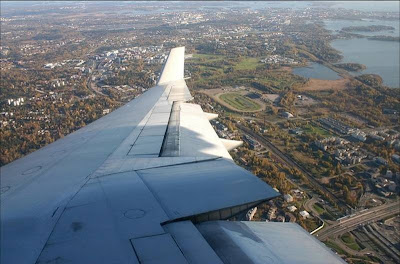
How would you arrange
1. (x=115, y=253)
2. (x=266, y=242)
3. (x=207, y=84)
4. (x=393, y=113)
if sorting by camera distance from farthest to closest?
(x=207, y=84) → (x=393, y=113) → (x=266, y=242) → (x=115, y=253)

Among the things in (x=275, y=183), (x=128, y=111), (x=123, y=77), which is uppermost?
(x=128, y=111)

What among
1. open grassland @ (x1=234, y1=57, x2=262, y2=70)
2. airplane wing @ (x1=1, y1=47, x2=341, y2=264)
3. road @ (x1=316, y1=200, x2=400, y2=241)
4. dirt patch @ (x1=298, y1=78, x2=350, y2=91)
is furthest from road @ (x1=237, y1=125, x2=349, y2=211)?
open grassland @ (x1=234, y1=57, x2=262, y2=70)

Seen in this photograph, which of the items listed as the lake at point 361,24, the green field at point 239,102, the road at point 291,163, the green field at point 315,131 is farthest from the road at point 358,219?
the lake at point 361,24

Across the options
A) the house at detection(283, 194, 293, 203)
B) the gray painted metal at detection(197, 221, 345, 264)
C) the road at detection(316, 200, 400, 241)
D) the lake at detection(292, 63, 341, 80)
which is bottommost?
the road at detection(316, 200, 400, 241)

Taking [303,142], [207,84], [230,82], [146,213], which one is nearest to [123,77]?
[207,84]

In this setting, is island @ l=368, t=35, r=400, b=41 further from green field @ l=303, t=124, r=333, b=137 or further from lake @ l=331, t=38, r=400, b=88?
green field @ l=303, t=124, r=333, b=137

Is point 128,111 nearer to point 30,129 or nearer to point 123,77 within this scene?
point 30,129

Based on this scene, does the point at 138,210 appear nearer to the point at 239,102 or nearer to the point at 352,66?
the point at 239,102
